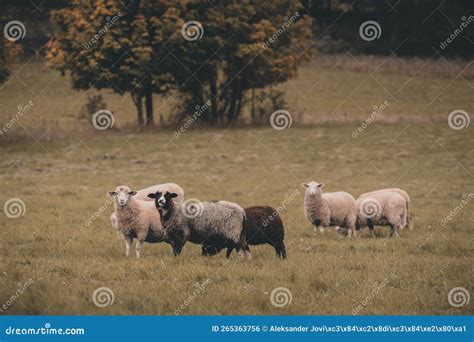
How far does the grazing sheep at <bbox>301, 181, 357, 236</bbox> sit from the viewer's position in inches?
687

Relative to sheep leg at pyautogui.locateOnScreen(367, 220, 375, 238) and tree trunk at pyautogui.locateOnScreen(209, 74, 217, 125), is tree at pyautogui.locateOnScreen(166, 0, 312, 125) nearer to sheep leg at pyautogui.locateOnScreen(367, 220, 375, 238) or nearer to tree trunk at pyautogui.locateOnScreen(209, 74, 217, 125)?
tree trunk at pyautogui.locateOnScreen(209, 74, 217, 125)

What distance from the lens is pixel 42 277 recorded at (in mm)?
12109

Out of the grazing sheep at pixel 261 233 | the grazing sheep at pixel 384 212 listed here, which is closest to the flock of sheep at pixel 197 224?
the grazing sheep at pixel 261 233

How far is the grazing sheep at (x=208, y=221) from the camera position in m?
13.8

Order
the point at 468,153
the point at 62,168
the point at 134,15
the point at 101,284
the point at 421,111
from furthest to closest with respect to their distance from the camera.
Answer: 1. the point at 421,111
2. the point at 134,15
3. the point at 468,153
4. the point at 62,168
5. the point at 101,284

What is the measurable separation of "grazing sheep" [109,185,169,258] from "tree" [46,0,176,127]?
2209 cm

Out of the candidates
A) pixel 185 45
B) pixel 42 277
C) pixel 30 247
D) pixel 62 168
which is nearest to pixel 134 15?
pixel 185 45

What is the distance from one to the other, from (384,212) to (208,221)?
17.7 ft

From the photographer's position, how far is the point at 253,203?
22406 mm

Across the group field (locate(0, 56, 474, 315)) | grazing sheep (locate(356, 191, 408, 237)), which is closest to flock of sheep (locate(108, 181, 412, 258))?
field (locate(0, 56, 474, 315))

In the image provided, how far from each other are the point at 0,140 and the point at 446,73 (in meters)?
34.7

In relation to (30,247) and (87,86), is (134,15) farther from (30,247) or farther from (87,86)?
(30,247)

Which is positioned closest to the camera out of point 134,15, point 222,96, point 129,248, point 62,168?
point 129,248

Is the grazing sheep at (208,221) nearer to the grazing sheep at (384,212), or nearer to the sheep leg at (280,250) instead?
the sheep leg at (280,250)
